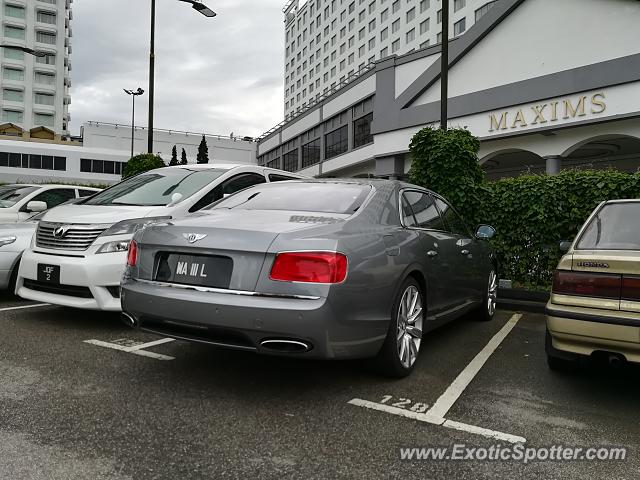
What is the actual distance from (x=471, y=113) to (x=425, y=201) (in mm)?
18370

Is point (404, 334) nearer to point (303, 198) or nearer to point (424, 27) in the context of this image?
point (303, 198)

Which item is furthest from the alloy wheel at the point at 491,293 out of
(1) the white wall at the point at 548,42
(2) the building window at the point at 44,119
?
(2) the building window at the point at 44,119

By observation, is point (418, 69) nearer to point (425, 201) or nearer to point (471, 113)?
point (471, 113)

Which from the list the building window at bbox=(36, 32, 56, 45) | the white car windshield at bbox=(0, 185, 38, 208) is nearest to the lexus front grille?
the white car windshield at bbox=(0, 185, 38, 208)

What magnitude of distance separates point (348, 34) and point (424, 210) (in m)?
61.1

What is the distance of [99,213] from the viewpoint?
17.1ft

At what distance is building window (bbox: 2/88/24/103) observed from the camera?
225 ft

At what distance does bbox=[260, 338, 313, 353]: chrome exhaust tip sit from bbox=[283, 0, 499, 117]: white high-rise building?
3311cm

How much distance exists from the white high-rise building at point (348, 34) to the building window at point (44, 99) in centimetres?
3360

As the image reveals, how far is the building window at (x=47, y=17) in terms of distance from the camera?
71.1 metres

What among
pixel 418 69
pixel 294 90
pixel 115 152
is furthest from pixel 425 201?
pixel 294 90

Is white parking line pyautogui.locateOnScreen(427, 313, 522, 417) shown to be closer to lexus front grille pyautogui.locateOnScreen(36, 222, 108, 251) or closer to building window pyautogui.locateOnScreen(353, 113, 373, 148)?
lexus front grille pyautogui.locateOnScreen(36, 222, 108, 251)

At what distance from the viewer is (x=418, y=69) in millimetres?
25469

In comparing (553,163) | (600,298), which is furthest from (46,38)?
(600,298)
